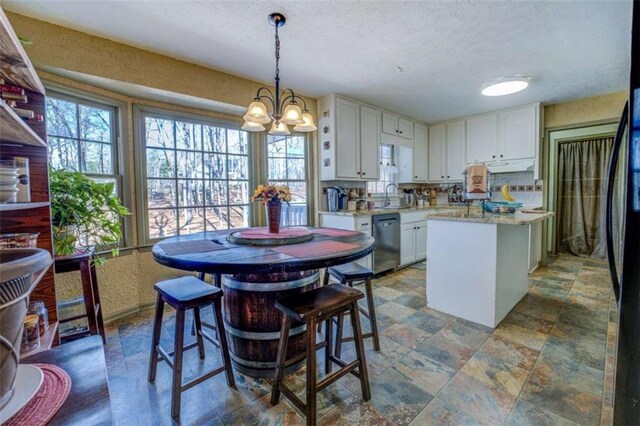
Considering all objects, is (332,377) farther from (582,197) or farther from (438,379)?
(582,197)

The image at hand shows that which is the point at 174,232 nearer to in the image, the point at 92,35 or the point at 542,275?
the point at 92,35

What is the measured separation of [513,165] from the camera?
13.9 ft

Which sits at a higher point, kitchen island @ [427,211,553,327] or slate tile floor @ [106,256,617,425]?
kitchen island @ [427,211,553,327]

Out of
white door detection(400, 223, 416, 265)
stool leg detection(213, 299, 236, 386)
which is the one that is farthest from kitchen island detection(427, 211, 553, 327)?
stool leg detection(213, 299, 236, 386)

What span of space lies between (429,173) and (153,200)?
445 cm

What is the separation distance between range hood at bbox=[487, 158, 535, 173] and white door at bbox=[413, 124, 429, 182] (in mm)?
1072

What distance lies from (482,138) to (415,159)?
1.05 meters

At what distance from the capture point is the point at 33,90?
149 centimetres

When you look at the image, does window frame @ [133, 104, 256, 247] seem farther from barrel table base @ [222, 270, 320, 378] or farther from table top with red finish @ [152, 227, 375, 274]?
barrel table base @ [222, 270, 320, 378]

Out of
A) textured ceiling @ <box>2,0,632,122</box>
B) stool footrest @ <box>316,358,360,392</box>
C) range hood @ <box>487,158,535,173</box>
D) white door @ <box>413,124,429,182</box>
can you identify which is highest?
textured ceiling @ <box>2,0,632,122</box>

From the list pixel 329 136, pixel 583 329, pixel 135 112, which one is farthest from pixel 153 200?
pixel 583 329

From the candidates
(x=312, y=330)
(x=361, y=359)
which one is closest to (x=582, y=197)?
(x=361, y=359)

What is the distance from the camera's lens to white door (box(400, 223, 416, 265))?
4.07 metres

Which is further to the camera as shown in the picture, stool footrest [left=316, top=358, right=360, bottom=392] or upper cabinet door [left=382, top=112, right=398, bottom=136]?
upper cabinet door [left=382, top=112, right=398, bottom=136]
